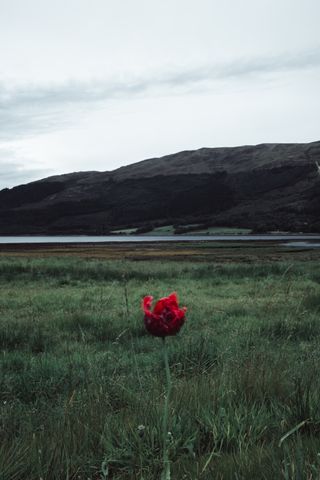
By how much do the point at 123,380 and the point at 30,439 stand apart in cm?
210

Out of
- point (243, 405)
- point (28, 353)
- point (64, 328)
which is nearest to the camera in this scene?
point (243, 405)

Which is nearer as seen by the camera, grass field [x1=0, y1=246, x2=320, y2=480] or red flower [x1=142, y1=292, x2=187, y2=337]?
red flower [x1=142, y1=292, x2=187, y2=337]

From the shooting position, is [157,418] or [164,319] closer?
[164,319]

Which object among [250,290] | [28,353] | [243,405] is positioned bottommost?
[250,290]

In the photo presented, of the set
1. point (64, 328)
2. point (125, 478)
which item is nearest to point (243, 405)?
point (125, 478)

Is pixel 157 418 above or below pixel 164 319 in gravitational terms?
below

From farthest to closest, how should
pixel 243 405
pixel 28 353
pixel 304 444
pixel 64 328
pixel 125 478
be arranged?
pixel 64 328 → pixel 28 353 → pixel 243 405 → pixel 304 444 → pixel 125 478

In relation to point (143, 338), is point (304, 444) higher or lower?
higher

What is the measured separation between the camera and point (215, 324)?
11.6 meters

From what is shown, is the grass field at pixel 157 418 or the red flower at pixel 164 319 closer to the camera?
the red flower at pixel 164 319

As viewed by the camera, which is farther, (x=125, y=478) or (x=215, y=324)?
(x=215, y=324)

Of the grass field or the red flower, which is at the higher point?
the red flower

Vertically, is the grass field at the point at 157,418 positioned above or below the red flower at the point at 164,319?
below

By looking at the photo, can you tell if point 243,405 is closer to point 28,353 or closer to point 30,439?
point 30,439
